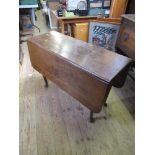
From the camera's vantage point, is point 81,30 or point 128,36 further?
point 81,30

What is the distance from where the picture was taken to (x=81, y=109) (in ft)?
5.86

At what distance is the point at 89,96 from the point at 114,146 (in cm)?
54

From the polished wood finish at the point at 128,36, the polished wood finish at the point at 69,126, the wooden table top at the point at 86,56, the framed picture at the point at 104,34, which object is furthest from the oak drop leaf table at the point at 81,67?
A: the framed picture at the point at 104,34

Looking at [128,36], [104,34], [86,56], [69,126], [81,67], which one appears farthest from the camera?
[104,34]

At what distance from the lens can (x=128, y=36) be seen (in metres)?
1.77

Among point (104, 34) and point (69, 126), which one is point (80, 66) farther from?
point (104, 34)

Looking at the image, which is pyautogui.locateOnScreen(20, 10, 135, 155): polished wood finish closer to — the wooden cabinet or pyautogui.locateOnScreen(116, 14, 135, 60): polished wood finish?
pyautogui.locateOnScreen(116, 14, 135, 60): polished wood finish

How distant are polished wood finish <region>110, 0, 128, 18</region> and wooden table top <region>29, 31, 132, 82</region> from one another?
1.38 m

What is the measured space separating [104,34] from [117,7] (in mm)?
541

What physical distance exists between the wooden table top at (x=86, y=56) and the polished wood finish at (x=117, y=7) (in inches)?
54.2

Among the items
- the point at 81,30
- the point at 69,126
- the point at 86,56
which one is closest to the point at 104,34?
the point at 81,30

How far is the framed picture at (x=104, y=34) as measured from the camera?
99.3 inches

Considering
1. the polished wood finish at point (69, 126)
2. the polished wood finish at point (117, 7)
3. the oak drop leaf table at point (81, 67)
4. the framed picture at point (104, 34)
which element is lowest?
the polished wood finish at point (69, 126)

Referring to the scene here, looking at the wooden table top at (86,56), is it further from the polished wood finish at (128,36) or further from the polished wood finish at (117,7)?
the polished wood finish at (117,7)
